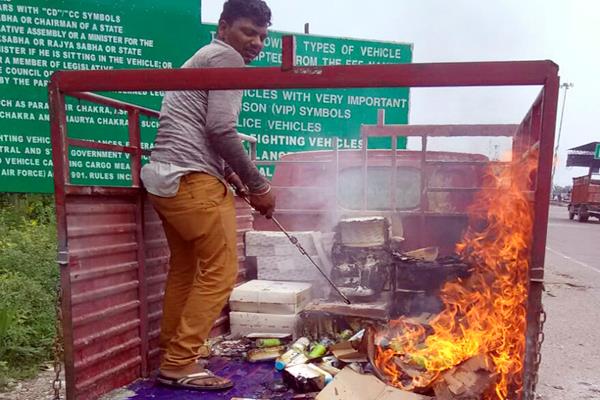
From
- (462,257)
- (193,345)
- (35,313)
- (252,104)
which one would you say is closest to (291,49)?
(193,345)

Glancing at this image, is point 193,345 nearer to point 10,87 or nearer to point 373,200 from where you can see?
point 373,200

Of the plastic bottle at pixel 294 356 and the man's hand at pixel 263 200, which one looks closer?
the man's hand at pixel 263 200

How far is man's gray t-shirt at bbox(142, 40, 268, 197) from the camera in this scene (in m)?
2.72

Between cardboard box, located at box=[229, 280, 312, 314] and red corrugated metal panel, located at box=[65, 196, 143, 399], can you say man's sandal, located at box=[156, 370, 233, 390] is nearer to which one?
red corrugated metal panel, located at box=[65, 196, 143, 399]

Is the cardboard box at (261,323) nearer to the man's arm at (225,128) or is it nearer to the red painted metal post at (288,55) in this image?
the man's arm at (225,128)

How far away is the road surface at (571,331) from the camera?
350 cm

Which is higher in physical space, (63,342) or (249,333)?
(63,342)

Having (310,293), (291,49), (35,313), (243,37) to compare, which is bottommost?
(35,313)

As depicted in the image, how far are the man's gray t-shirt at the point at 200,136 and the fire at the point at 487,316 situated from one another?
1.53 m

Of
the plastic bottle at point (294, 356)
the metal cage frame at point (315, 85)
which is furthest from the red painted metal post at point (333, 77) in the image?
the plastic bottle at point (294, 356)

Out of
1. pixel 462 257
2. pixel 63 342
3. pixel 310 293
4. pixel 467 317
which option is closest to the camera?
pixel 63 342

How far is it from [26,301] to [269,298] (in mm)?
2416

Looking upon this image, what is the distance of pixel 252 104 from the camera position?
21.2ft

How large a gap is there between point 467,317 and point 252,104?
4.18 m
